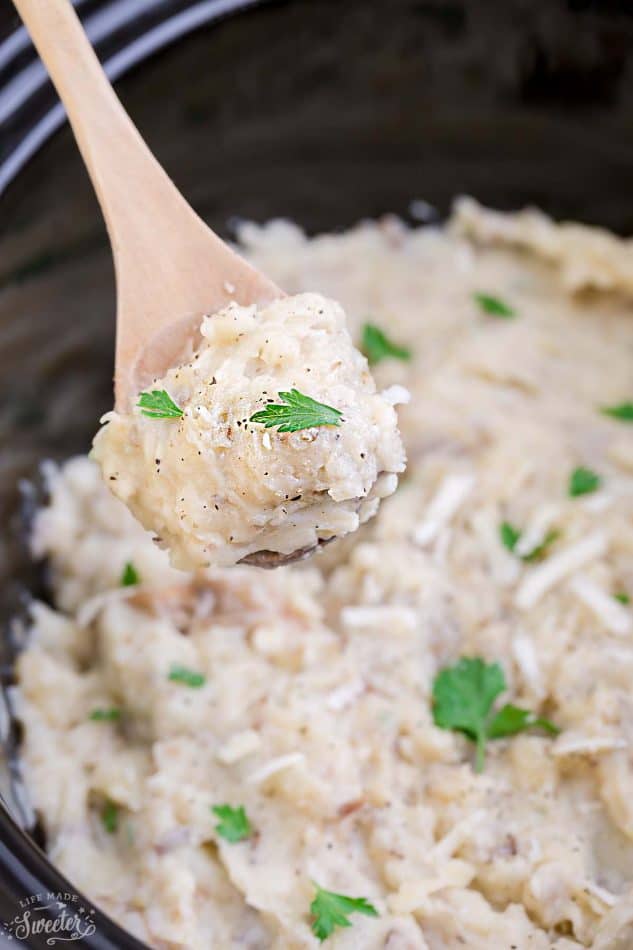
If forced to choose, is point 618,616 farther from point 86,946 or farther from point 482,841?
point 86,946

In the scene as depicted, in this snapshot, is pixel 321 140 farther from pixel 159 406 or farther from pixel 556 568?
pixel 159 406

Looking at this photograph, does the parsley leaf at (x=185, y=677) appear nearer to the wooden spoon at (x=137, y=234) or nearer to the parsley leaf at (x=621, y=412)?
the wooden spoon at (x=137, y=234)

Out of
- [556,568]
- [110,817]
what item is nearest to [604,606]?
[556,568]

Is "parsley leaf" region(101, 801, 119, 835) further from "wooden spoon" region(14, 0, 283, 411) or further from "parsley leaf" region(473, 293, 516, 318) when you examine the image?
"parsley leaf" region(473, 293, 516, 318)

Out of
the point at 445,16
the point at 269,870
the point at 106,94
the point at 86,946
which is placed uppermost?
the point at 106,94

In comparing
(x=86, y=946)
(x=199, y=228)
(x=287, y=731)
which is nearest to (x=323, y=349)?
(x=199, y=228)
